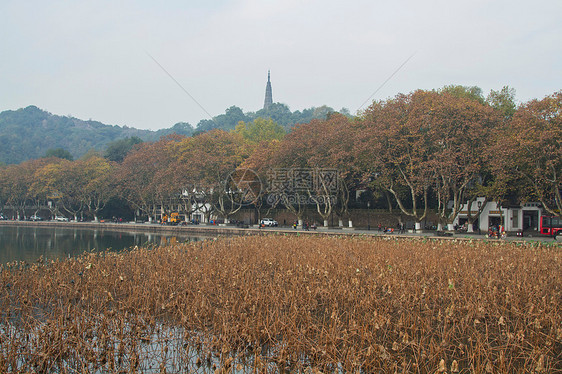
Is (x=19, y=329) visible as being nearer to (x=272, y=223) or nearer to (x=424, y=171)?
(x=424, y=171)

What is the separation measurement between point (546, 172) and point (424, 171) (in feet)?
27.1

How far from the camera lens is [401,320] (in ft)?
27.6

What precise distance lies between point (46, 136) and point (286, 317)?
174791 mm

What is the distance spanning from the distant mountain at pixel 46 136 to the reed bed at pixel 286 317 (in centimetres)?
13433

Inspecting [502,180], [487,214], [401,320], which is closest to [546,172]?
[502,180]

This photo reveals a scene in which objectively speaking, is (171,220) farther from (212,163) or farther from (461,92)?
(461,92)

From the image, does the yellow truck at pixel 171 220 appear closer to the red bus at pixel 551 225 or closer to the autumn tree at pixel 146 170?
the autumn tree at pixel 146 170

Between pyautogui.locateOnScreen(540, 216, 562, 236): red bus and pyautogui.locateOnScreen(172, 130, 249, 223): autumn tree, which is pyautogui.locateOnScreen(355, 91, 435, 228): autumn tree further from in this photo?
pyautogui.locateOnScreen(172, 130, 249, 223): autumn tree

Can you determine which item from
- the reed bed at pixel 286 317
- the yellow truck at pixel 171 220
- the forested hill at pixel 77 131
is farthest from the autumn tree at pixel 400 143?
the forested hill at pixel 77 131

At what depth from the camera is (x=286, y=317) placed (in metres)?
8.59

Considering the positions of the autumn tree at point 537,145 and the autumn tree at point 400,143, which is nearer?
the autumn tree at point 537,145

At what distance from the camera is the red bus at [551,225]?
32659 mm

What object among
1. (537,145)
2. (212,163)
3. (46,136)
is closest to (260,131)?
(212,163)

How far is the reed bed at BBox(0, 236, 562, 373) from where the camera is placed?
7199mm
